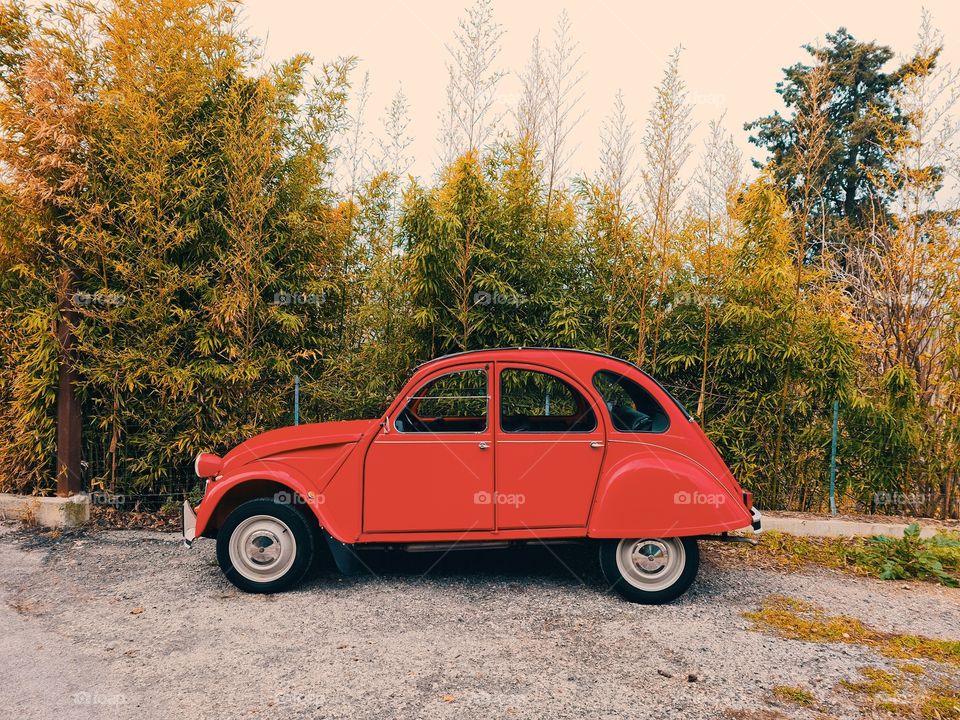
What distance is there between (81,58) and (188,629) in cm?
485

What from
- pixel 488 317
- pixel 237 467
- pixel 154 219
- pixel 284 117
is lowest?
pixel 237 467

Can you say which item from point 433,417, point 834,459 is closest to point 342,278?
point 433,417

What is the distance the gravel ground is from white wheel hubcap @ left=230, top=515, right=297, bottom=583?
0.18 meters

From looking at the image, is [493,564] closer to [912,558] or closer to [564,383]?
[564,383]

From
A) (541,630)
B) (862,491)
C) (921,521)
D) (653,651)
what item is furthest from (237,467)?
(921,521)

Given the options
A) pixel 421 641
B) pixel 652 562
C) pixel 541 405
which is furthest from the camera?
pixel 541 405

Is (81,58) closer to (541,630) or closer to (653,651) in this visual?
(541,630)

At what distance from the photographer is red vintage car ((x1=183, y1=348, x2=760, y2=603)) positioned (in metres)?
4.00

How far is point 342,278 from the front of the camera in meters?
6.01

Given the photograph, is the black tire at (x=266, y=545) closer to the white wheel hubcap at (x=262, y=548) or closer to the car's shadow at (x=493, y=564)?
the white wheel hubcap at (x=262, y=548)

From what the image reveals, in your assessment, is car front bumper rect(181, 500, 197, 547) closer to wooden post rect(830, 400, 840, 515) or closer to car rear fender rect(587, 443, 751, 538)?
car rear fender rect(587, 443, 751, 538)

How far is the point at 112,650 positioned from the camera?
3.42 meters

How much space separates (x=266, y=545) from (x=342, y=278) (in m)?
2.68

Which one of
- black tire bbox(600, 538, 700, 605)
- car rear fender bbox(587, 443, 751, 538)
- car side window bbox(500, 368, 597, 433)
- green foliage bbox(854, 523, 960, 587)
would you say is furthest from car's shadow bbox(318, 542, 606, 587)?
green foliage bbox(854, 523, 960, 587)
